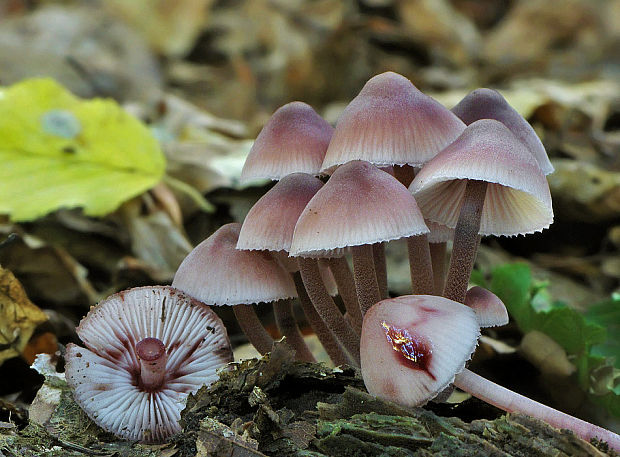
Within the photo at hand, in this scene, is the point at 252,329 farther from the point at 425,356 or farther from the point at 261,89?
the point at 261,89

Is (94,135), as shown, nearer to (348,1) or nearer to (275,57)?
(275,57)

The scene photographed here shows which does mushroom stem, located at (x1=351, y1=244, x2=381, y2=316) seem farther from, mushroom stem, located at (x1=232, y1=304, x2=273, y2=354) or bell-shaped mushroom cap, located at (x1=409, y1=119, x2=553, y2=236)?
mushroom stem, located at (x1=232, y1=304, x2=273, y2=354)

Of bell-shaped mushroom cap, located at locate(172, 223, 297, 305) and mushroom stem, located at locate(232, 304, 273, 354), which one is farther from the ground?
bell-shaped mushroom cap, located at locate(172, 223, 297, 305)

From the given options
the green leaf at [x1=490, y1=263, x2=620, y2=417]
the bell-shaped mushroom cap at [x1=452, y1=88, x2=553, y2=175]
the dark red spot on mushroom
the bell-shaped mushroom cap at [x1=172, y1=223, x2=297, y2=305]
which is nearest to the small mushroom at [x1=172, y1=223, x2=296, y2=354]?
the bell-shaped mushroom cap at [x1=172, y1=223, x2=297, y2=305]

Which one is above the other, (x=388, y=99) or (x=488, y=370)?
(x=388, y=99)

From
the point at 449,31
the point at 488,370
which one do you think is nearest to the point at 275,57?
the point at 449,31

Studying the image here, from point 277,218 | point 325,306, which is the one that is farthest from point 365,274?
point 277,218

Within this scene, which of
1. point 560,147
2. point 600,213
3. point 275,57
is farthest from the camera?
point 275,57
